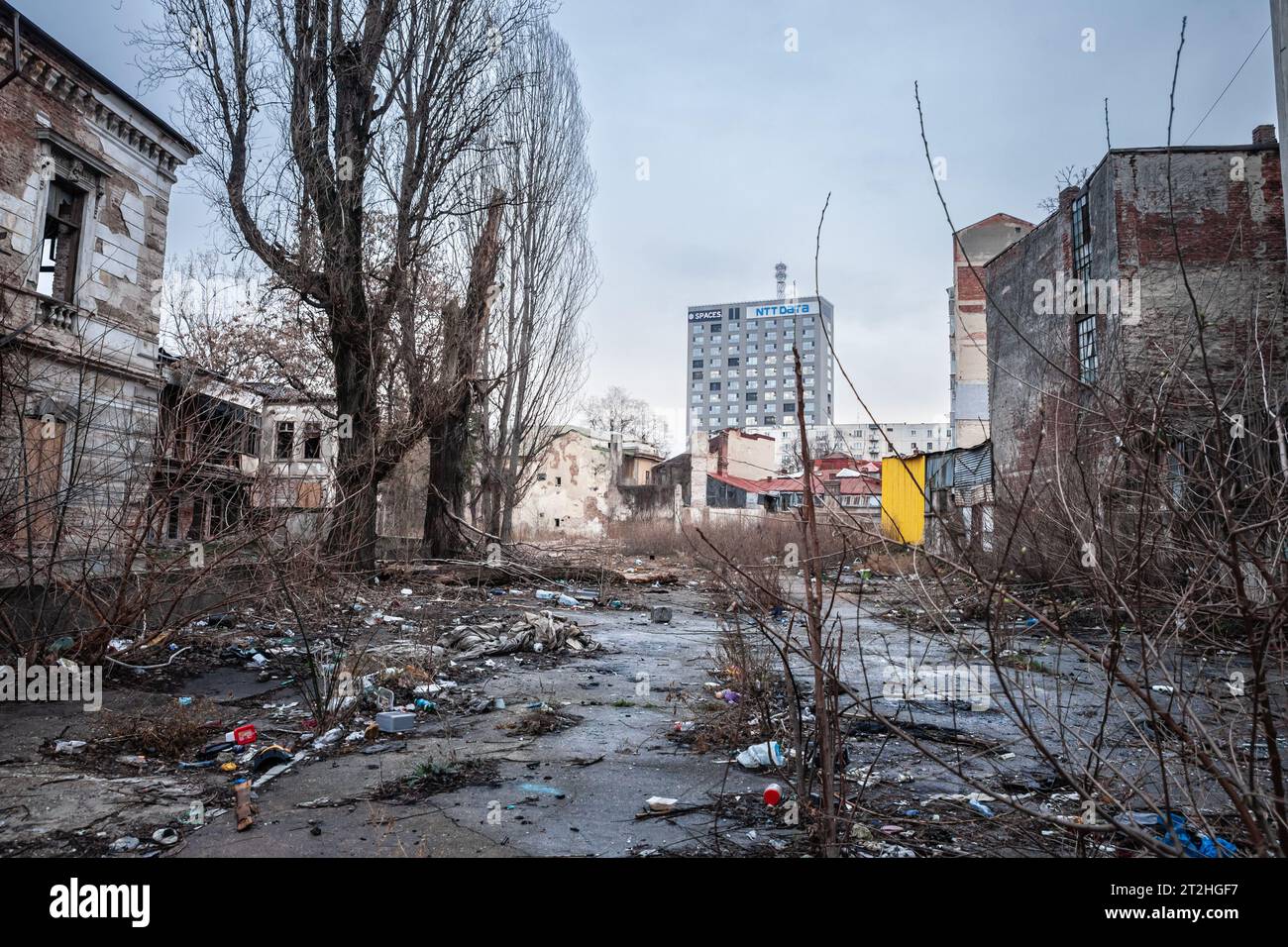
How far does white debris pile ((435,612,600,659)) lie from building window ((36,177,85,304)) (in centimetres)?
747

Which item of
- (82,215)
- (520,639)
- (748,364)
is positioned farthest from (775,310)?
(520,639)

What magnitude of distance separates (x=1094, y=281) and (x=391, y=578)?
1222 cm

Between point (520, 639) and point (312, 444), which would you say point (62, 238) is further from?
point (520, 639)

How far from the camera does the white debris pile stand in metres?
6.75

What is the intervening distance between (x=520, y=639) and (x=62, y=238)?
8815 millimetres

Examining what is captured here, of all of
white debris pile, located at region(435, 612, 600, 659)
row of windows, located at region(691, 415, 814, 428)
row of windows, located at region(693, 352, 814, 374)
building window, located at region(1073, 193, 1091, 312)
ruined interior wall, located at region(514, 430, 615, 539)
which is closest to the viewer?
white debris pile, located at region(435, 612, 600, 659)

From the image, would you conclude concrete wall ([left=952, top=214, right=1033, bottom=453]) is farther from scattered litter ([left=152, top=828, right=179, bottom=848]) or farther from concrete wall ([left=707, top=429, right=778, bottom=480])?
scattered litter ([left=152, top=828, right=179, bottom=848])

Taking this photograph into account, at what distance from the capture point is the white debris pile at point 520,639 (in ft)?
22.1

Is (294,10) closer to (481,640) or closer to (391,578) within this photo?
(391,578)

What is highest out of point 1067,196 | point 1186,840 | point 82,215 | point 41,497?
point 1067,196

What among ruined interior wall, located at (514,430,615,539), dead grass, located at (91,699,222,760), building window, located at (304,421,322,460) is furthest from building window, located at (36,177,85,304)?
ruined interior wall, located at (514,430,615,539)

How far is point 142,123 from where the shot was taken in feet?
36.8

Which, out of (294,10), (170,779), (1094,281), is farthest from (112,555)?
(1094,281)

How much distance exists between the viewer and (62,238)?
34.3 ft
